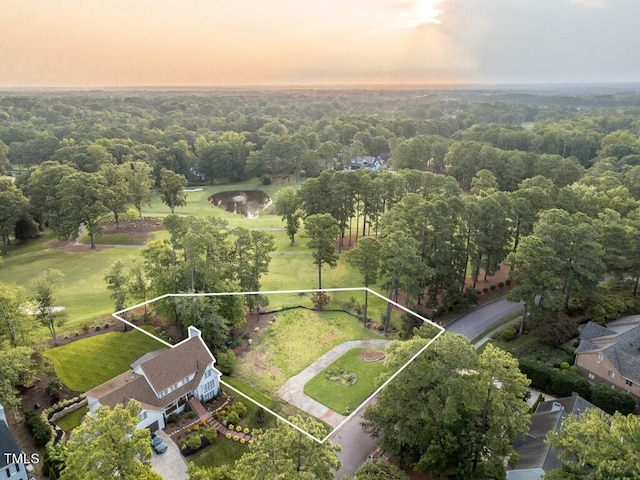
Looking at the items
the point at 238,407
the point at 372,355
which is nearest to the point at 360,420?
the point at 238,407

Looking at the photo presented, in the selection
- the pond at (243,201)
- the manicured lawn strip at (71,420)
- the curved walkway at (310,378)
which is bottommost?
the pond at (243,201)

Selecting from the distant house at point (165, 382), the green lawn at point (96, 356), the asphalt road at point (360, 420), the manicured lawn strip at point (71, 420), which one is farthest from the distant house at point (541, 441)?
the manicured lawn strip at point (71, 420)

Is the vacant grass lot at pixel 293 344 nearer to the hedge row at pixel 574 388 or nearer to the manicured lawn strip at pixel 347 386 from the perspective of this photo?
the manicured lawn strip at pixel 347 386

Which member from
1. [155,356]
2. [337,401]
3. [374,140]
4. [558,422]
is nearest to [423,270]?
[558,422]

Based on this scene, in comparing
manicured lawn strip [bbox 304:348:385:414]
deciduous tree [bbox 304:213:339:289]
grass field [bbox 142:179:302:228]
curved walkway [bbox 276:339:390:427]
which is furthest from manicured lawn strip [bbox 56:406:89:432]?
grass field [bbox 142:179:302:228]

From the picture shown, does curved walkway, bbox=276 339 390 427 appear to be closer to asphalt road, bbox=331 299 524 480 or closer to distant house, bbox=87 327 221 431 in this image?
distant house, bbox=87 327 221 431
